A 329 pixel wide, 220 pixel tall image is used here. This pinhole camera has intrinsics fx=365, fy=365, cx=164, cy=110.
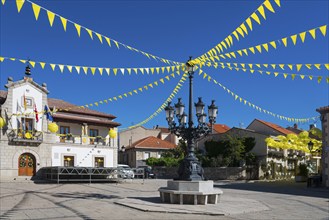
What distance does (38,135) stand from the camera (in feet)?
87.6

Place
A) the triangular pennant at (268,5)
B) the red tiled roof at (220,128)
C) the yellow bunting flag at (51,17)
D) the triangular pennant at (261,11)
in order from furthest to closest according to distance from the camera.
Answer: the red tiled roof at (220,128), the triangular pennant at (261,11), the triangular pennant at (268,5), the yellow bunting flag at (51,17)

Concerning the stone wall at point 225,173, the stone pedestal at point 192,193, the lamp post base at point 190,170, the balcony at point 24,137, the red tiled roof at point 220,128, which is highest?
the red tiled roof at point 220,128

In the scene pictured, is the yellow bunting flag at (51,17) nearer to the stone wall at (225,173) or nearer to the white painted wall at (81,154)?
the white painted wall at (81,154)

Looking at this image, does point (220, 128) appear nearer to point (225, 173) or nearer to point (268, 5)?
point (225, 173)

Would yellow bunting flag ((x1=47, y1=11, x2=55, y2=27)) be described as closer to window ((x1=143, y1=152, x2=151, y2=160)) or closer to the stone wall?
the stone wall

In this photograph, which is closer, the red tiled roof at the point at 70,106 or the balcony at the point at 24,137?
the balcony at the point at 24,137

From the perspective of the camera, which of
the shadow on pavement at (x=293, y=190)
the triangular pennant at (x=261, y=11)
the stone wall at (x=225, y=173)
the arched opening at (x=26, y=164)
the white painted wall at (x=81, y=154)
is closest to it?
the triangular pennant at (x=261, y=11)

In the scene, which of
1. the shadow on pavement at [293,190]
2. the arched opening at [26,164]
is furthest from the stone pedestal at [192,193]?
the arched opening at [26,164]

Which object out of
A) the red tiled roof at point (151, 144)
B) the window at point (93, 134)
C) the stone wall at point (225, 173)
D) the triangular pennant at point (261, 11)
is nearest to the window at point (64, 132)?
the window at point (93, 134)

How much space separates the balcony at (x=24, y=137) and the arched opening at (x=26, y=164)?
3.44ft

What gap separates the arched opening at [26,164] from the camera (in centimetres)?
2630

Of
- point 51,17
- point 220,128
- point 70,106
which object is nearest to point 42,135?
point 70,106

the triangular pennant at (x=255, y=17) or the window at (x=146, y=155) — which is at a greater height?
the triangular pennant at (x=255, y=17)

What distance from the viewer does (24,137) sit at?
2598 centimetres
